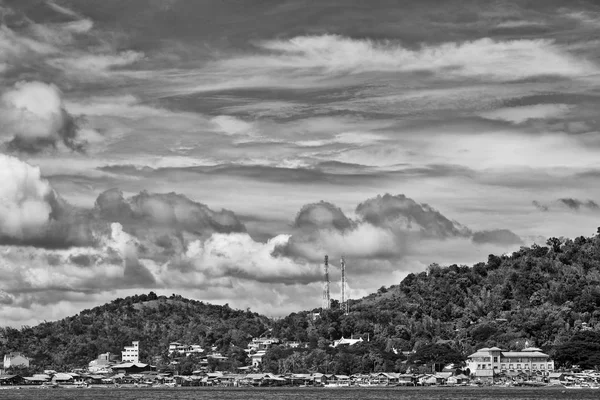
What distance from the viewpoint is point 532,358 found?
653 feet

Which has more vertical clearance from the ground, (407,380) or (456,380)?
(407,380)

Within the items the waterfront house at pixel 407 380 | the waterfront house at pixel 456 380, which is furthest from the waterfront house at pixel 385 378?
the waterfront house at pixel 456 380

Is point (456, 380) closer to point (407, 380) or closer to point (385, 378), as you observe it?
point (407, 380)

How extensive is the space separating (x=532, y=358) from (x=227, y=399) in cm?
7512

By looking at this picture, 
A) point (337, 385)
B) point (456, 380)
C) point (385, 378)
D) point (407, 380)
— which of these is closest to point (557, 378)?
point (456, 380)

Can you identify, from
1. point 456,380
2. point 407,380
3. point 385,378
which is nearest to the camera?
point 456,380

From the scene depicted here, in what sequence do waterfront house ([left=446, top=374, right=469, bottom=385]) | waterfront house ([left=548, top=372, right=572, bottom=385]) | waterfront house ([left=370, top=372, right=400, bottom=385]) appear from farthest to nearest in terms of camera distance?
waterfront house ([left=370, top=372, right=400, bottom=385]), waterfront house ([left=446, top=374, right=469, bottom=385]), waterfront house ([left=548, top=372, right=572, bottom=385])

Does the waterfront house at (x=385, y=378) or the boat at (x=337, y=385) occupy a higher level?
the waterfront house at (x=385, y=378)

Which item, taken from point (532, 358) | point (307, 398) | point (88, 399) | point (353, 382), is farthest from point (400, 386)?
point (88, 399)

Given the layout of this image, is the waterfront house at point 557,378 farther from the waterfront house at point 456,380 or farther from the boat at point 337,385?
the boat at point 337,385

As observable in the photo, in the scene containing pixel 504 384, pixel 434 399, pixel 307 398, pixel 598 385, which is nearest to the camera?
pixel 434 399

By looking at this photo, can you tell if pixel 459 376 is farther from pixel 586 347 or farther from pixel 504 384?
pixel 586 347

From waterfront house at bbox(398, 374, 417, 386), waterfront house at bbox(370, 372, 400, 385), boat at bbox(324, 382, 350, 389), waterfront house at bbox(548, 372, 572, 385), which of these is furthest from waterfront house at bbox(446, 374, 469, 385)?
boat at bbox(324, 382, 350, 389)

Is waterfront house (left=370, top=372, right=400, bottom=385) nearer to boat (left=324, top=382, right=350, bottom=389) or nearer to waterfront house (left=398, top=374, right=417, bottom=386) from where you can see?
waterfront house (left=398, top=374, right=417, bottom=386)
